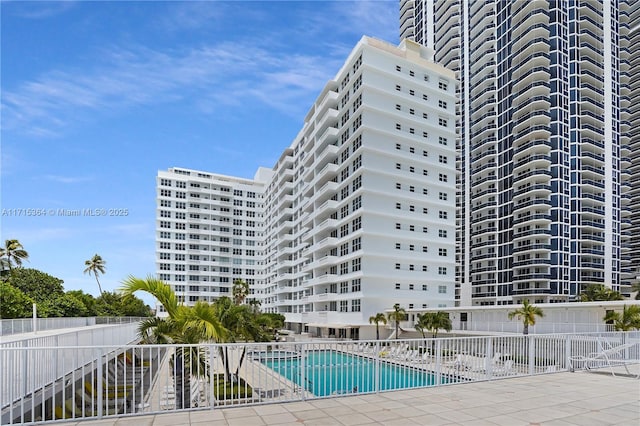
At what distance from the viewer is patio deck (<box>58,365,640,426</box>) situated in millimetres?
7207

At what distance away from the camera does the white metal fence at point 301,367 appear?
7.70 m

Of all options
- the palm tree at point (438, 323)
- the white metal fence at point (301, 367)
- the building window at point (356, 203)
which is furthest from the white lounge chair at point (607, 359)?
the building window at point (356, 203)

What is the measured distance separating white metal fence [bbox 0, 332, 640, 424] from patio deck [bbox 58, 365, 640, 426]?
416 millimetres

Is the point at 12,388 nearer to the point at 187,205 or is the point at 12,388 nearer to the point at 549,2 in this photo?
the point at 549,2

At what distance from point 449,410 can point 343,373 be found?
2.71 m

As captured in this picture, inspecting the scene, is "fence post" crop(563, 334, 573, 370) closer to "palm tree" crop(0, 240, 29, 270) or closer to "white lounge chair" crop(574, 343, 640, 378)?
"white lounge chair" crop(574, 343, 640, 378)

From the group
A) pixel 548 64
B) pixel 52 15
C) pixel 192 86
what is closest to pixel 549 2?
pixel 548 64

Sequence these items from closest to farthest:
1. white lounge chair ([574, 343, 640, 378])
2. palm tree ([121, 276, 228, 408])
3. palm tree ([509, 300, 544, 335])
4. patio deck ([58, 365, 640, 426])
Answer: patio deck ([58, 365, 640, 426]) < palm tree ([121, 276, 228, 408]) < white lounge chair ([574, 343, 640, 378]) < palm tree ([509, 300, 544, 335])

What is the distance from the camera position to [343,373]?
10.0 meters

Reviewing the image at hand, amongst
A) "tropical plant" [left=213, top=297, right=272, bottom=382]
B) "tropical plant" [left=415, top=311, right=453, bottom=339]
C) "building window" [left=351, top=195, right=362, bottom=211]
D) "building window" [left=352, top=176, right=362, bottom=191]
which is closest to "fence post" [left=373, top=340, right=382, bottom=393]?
"tropical plant" [left=213, top=297, right=272, bottom=382]

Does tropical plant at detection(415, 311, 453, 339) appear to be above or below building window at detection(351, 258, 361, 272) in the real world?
below

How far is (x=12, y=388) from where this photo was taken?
7438 millimetres

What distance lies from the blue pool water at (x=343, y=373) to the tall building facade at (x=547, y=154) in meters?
53.5

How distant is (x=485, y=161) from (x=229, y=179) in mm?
55169
